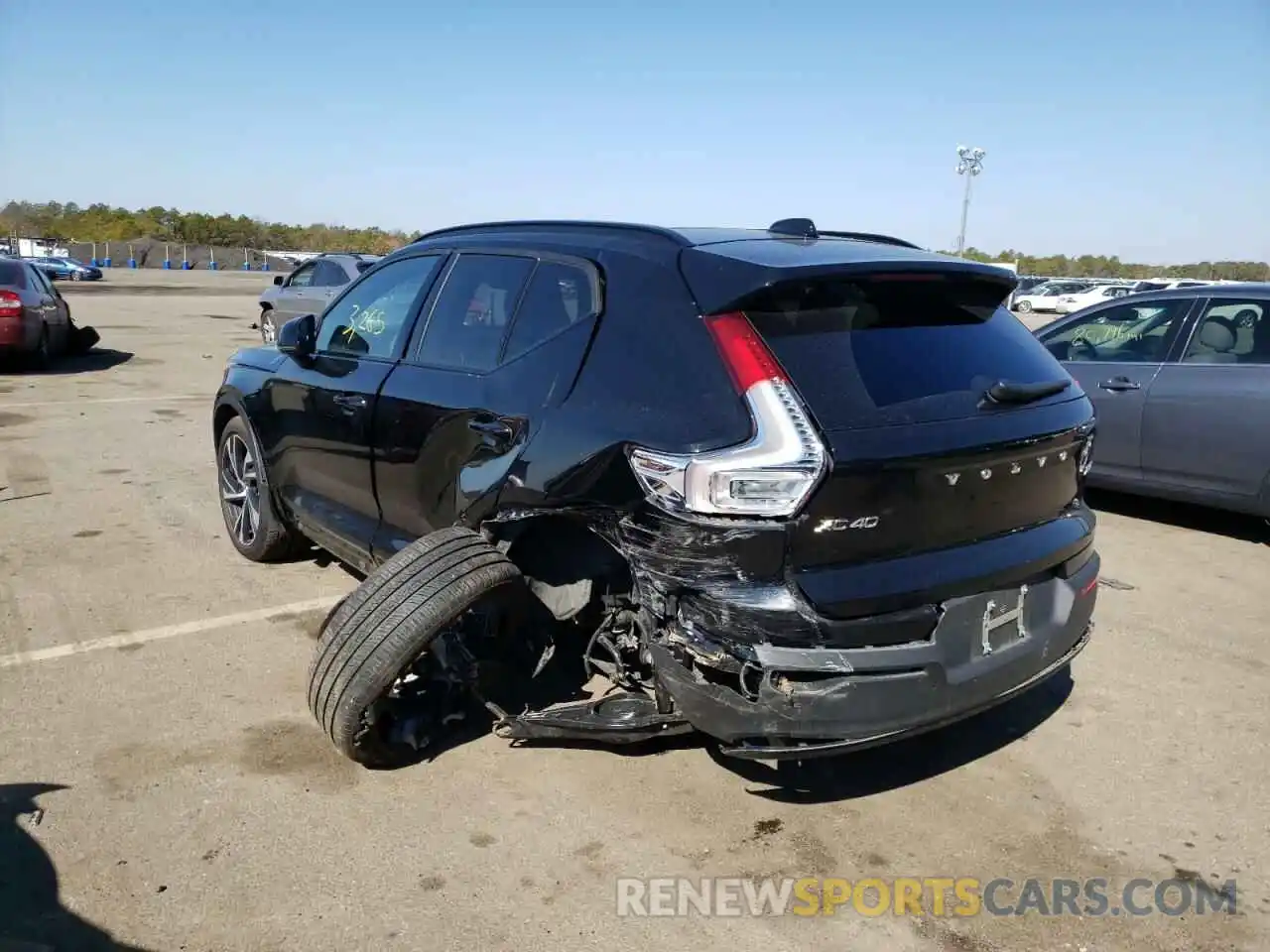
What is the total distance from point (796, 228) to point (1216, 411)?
4.09 m

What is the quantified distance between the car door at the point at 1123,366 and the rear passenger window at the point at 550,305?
4.54 metres

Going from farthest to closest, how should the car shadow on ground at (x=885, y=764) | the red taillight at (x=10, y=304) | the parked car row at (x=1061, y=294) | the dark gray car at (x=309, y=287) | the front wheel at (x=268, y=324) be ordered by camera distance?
the parked car row at (x=1061, y=294) < the front wheel at (x=268, y=324) < the dark gray car at (x=309, y=287) < the red taillight at (x=10, y=304) < the car shadow on ground at (x=885, y=764)

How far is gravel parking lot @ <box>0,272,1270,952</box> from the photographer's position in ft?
8.89

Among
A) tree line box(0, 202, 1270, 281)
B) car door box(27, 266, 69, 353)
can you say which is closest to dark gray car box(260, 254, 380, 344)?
car door box(27, 266, 69, 353)

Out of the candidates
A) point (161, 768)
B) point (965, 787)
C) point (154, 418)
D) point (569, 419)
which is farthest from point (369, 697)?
point (154, 418)

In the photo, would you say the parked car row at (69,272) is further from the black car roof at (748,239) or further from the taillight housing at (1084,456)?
the taillight housing at (1084,456)

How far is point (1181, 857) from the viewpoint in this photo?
3.07m

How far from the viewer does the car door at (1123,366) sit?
22.5ft

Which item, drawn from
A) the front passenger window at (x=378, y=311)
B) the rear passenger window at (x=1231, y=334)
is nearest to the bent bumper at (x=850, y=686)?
the front passenger window at (x=378, y=311)

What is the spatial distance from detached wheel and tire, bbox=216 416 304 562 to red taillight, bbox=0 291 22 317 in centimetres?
919

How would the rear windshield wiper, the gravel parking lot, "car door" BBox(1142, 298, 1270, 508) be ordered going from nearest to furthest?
1. the gravel parking lot
2. the rear windshield wiper
3. "car door" BBox(1142, 298, 1270, 508)

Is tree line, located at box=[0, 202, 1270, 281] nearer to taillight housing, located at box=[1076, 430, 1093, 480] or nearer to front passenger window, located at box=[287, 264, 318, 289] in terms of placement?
front passenger window, located at box=[287, 264, 318, 289]

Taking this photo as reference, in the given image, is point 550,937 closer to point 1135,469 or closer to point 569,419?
point 569,419

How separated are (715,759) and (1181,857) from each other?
4.83 feet
